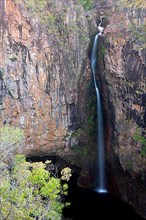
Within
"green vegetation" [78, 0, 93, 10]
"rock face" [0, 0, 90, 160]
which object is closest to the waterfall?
"rock face" [0, 0, 90, 160]

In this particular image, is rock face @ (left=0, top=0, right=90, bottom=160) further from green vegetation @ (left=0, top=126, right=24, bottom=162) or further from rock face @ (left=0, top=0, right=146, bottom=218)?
green vegetation @ (left=0, top=126, right=24, bottom=162)

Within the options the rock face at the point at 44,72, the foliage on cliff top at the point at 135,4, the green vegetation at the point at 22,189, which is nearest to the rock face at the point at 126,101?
the foliage on cliff top at the point at 135,4

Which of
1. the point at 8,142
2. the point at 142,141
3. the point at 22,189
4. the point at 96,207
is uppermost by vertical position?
the point at 8,142

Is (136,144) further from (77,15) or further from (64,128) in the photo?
(77,15)

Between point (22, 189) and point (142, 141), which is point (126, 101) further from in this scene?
point (22, 189)

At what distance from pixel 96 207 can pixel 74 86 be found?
20.0ft

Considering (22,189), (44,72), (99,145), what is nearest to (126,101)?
(99,145)

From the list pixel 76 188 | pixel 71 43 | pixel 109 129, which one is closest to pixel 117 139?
pixel 109 129

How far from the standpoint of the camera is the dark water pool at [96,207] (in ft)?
50.6

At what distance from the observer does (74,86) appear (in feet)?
55.7

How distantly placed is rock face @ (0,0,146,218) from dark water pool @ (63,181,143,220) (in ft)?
1.52

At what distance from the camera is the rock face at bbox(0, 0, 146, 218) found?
49.3 feet

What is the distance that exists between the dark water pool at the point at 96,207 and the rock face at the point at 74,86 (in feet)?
1.52

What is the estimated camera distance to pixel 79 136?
17516 millimetres
